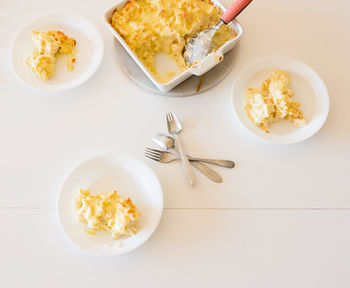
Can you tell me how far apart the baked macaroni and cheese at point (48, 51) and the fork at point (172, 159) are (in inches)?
14.8

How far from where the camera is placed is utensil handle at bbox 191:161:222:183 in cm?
107

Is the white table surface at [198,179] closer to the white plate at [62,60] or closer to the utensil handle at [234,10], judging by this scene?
the white plate at [62,60]

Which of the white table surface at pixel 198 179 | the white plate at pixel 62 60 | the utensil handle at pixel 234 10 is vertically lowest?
the white table surface at pixel 198 179

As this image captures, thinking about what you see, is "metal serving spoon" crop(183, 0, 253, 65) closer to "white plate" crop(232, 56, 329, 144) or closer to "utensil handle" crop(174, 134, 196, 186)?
"white plate" crop(232, 56, 329, 144)

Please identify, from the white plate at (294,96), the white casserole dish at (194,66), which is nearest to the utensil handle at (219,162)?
the white plate at (294,96)

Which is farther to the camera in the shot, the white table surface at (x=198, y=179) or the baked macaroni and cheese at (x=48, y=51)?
the baked macaroni and cheese at (x=48, y=51)

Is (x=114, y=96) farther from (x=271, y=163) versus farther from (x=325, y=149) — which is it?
(x=325, y=149)

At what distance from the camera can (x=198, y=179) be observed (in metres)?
1.08

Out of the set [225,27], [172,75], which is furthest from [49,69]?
[225,27]

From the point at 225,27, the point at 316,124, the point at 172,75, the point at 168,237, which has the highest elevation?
the point at 225,27

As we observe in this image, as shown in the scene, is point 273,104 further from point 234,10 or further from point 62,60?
point 62,60

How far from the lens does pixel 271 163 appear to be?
1.10m

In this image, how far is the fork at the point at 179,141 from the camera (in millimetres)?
1062

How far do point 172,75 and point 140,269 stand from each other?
1.90 ft
